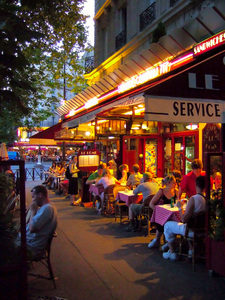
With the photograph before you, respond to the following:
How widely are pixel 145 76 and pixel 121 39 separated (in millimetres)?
7697

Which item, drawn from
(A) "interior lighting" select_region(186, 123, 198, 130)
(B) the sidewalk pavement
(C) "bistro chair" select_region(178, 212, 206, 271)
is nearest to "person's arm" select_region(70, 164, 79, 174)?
(A) "interior lighting" select_region(186, 123, 198, 130)

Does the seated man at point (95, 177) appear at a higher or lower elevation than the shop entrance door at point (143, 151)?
lower

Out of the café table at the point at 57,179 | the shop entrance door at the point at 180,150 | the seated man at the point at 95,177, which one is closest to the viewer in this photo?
the shop entrance door at the point at 180,150

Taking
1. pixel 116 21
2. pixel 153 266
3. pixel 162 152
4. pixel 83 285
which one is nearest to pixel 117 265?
pixel 153 266

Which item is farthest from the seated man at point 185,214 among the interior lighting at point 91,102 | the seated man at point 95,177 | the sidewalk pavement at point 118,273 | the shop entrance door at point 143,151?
the interior lighting at point 91,102

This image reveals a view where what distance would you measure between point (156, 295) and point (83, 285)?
3.51 feet

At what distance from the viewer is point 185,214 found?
5.14 metres

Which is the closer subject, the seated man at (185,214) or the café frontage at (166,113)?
the café frontage at (166,113)

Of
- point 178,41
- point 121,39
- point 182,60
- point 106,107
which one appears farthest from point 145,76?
point 121,39

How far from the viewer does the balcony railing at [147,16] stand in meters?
12.5

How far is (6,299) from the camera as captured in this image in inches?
137

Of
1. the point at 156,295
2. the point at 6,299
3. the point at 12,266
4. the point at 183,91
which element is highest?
the point at 183,91

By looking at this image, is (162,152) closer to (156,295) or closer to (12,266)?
(156,295)

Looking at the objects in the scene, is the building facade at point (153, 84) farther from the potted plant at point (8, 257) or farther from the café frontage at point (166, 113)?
the potted plant at point (8, 257)
